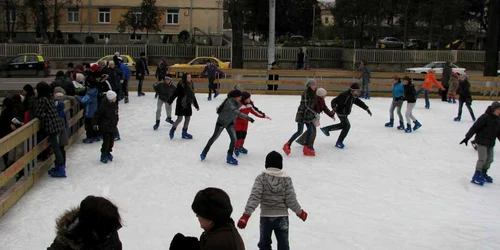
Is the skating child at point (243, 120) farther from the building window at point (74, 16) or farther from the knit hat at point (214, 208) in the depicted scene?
the building window at point (74, 16)

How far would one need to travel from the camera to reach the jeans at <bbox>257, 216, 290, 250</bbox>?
549 centimetres

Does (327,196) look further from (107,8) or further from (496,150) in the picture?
(107,8)

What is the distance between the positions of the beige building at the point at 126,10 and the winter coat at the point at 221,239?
3898 centimetres

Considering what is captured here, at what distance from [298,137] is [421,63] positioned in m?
28.7

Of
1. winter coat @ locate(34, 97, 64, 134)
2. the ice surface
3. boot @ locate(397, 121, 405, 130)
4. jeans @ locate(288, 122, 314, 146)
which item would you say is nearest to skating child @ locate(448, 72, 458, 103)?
the ice surface

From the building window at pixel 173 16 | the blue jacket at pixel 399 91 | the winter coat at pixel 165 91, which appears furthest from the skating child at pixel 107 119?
the building window at pixel 173 16

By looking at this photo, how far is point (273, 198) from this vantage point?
545cm

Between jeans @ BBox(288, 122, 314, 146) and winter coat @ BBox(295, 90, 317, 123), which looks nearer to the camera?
winter coat @ BBox(295, 90, 317, 123)

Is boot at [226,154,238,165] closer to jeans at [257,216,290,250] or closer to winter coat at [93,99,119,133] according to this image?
winter coat at [93,99,119,133]

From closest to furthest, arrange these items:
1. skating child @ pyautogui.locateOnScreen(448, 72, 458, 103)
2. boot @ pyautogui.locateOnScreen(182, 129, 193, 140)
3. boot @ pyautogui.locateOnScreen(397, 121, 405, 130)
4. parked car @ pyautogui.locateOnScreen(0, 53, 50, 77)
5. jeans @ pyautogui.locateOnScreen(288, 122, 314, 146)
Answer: jeans @ pyautogui.locateOnScreen(288, 122, 314, 146), boot @ pyautogui.locateOnScreen(182, 129, 193, 140), boot @ pyautogui.locateOnScreen(397, 121, 405, 130), skating child @ pyautogui.locateOnScreen(448, 72, 458, 103), parked car @ pyautogui.locateOnScreen(0, 53, 50, 77)

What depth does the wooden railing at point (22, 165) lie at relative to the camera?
7266 mm

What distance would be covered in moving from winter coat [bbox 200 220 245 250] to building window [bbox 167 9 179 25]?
40151mm

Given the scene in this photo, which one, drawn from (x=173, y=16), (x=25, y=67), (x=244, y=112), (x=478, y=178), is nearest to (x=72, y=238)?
(x=244, y=112)

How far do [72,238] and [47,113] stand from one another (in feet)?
19.8
